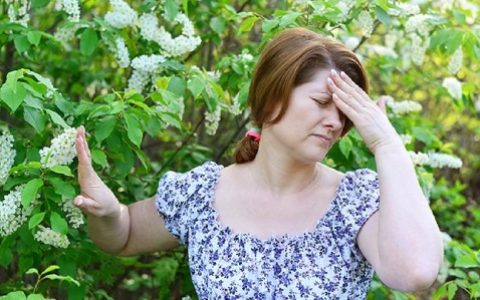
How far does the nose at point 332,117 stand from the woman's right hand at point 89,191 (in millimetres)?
685

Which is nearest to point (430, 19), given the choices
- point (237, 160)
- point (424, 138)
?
point (424, 138)

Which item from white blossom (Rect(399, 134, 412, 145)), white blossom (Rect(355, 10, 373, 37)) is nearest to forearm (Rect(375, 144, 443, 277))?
white blossom (Rect(355, 10, 373, 37))

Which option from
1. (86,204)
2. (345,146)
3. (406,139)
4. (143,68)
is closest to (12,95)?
(86,204)

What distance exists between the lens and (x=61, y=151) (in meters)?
2.49

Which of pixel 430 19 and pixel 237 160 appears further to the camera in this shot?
pixel 430 19

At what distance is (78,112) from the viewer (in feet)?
8.95

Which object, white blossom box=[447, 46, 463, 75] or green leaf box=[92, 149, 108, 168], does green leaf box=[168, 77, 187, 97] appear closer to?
green leaf box=[92, 149, 108, 168]

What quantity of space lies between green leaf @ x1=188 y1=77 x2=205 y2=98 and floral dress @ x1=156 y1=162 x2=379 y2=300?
18.4 inches

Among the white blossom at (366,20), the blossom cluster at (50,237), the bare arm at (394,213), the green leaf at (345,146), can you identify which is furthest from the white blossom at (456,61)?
the blossom cluster at (50,237)

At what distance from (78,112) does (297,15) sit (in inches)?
30.0

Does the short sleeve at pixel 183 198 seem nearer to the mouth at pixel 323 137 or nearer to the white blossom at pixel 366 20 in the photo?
the mouth at pixel 323 137

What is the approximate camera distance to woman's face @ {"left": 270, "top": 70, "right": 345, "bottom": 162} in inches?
93.1

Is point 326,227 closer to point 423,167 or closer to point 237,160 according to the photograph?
point 237,160

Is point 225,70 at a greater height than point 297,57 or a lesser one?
lesser
